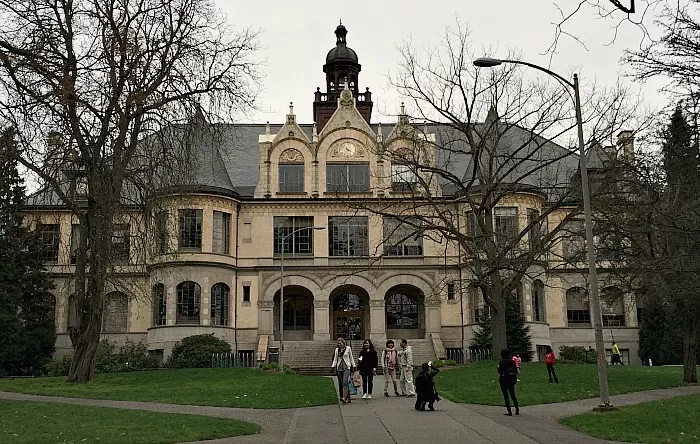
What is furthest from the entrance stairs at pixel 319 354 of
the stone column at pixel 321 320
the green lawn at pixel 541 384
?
the green lawn at pixel 541 384

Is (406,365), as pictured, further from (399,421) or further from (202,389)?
(202,389)

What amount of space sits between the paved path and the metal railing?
17.5 m

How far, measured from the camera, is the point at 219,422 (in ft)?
53.5

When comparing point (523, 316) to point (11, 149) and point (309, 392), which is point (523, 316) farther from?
point (11, 149)

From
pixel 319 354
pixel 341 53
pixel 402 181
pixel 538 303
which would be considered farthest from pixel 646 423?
pixel 341 53

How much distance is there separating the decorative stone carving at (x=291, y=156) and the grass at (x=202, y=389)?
17910 mm

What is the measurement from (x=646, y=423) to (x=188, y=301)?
32784 millimetres

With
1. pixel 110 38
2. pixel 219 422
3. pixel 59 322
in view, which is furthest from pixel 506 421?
pixel 59 322

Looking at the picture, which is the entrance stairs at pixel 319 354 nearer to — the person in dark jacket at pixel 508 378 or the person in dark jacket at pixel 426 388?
the person in dark jacket at pixel 426 388

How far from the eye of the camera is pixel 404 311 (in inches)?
1935

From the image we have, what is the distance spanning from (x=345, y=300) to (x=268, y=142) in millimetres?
11860

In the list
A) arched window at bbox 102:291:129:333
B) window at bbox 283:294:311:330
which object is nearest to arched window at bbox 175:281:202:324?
arched window at bbox 102:291:129:333

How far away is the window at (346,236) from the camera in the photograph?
157 ft

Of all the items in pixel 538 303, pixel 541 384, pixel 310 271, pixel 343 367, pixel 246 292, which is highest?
pixel 310 271
